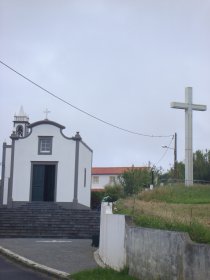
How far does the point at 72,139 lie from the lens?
33281 mm

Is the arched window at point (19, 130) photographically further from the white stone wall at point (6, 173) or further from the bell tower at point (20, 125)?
the white stone wall at point (6, 173)

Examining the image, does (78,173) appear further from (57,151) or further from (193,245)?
(193,245)

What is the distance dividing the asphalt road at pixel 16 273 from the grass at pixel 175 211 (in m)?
2.72

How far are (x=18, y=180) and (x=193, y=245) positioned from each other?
83.5 ft

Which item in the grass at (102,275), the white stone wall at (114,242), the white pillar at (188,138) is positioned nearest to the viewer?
the grass at (102,275)

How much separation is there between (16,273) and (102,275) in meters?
2.67

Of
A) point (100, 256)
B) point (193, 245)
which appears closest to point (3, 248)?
point (100, 256)

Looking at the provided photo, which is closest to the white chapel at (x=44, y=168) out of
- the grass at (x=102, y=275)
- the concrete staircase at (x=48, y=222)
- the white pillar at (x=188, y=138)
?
the concrete staircase at (x=48, y=222)

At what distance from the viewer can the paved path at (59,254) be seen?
14.0 m

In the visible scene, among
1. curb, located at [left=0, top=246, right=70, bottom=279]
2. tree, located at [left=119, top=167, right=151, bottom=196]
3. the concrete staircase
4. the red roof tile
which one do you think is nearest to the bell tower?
the concrete staircase

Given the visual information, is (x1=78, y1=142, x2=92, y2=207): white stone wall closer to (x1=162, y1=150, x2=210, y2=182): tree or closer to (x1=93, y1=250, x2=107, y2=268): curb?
(x1=162, y1=150, x2=210, y2=182): tree

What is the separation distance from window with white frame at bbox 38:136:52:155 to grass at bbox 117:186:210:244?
36.5ft

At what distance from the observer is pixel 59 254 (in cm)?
1667

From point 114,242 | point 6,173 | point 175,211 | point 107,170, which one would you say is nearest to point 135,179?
point 6,173
